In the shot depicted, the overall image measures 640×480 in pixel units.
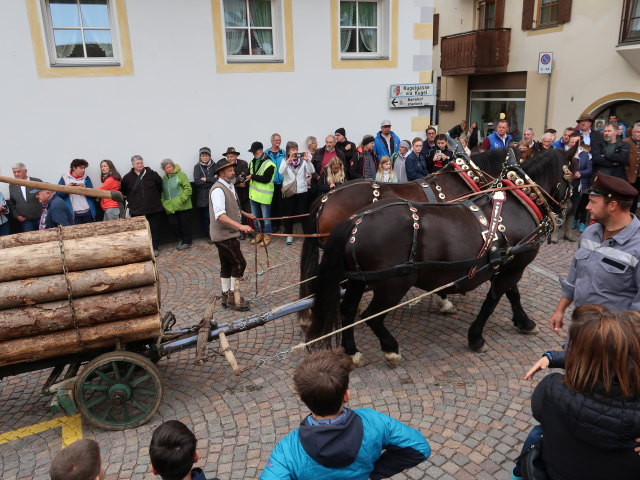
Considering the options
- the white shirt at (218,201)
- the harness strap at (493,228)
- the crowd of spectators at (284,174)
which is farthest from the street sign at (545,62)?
the white shirt at (218,201)

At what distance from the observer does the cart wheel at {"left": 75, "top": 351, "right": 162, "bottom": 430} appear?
3.77 metres

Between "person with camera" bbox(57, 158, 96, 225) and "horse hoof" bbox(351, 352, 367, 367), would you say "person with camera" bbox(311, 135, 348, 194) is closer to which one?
"person with camera" bbox(57, 158, 96, 225)

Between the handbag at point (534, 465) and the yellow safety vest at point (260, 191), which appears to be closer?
the handbag at point (534, 465)

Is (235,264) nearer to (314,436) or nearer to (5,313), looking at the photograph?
(5,313)

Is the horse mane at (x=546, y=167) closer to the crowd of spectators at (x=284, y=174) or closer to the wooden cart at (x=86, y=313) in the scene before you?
the crowd of spectators at (x=284, y=174)

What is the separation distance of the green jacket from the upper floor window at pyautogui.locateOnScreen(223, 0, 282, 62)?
7.84 ft

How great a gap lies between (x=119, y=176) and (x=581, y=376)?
26.3 ft

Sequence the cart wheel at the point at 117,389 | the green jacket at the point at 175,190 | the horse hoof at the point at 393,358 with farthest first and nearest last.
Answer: the green jacket at the point at 175,190
the horse hoof at the point at 393,358
the cart wheel at the point at 117,389

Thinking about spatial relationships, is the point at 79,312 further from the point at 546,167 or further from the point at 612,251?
the point at 546,167

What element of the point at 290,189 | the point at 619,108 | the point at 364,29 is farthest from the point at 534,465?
the point at 619,108

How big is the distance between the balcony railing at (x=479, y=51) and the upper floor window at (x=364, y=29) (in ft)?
29.7

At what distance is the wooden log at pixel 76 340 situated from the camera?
346cm

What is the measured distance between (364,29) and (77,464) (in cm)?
976

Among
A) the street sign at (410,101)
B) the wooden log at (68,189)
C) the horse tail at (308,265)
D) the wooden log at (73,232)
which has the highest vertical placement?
the street sign at (410,101)
